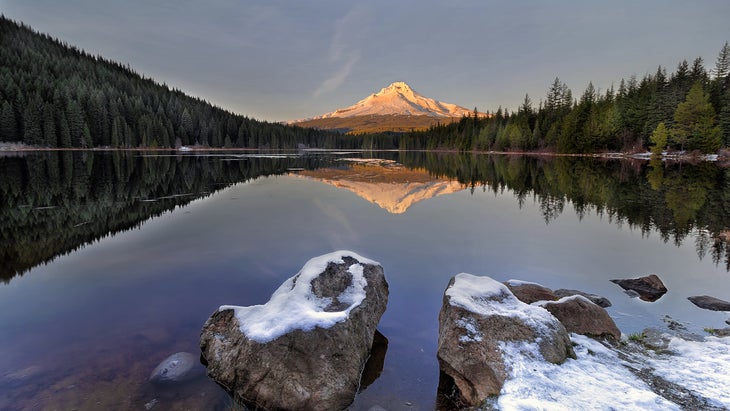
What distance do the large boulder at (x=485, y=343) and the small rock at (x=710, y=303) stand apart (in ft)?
21.6

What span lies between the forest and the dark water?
59.4 m

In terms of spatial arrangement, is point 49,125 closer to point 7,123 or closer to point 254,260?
point 7,123

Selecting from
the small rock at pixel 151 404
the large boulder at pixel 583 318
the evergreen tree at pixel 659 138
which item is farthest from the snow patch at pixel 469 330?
the evergreen tree at pixel 659 138

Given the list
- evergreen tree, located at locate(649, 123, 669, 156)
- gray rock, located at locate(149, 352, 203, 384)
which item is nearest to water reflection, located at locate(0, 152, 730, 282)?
gray rock, located at locate(149, 352, 203, 384)

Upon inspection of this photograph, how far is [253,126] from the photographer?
17938 cm

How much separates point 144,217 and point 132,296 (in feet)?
38.3

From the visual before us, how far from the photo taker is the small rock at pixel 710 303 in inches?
→ 405

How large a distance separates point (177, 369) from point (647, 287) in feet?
45.0

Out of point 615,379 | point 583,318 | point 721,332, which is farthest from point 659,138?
point 615,379

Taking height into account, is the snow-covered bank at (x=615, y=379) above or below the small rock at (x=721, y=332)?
above

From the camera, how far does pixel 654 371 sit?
667 cm

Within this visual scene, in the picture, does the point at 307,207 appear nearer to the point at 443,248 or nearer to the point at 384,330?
the point at 443,248

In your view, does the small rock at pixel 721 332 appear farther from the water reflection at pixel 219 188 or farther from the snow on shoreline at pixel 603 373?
the water reflection at pixel 219 188

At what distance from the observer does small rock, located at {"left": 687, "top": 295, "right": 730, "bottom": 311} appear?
405 inches
